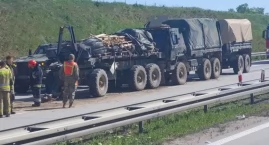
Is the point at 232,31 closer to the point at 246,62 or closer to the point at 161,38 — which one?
the point at 246,62

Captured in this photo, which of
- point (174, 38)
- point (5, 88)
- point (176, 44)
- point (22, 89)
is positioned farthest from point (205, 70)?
point (5, 88)

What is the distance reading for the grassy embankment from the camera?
45625 millimetres

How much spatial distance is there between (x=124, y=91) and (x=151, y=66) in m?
1.50

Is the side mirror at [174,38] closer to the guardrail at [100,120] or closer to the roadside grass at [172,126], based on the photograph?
the roadside grass at [172,126]

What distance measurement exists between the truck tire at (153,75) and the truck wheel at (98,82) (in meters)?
3.10

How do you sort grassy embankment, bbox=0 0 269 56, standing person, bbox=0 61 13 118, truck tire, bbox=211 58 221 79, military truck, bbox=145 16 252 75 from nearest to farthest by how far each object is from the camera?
standing person, bbox=0 61 13 118, military truck, bbox=145 16 252 75, truck tire, bbox=211 58 221 79, grassy embankment, bbox=0 0 269 56

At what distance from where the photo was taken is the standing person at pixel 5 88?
18.3 metres

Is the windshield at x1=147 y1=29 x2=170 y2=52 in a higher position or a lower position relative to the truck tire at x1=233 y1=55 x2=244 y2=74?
higher

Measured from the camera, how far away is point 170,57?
92.3ft

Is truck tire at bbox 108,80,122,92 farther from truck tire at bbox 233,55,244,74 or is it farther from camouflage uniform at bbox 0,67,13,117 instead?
truck tire at bbox 233,55,244,74

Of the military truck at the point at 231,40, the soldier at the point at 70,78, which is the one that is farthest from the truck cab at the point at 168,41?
the soldier at the point at 70,78

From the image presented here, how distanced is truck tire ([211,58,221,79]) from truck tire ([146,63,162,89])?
214 inches

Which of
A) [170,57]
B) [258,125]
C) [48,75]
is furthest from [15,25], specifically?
[258,125]

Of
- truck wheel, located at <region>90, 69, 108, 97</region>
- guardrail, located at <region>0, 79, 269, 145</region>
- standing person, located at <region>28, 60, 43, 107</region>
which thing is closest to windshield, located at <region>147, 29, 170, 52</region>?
truck wheel, located at <region>90, 69, 108, 97</region>
